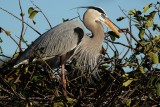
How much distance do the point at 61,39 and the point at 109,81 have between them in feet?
5.85

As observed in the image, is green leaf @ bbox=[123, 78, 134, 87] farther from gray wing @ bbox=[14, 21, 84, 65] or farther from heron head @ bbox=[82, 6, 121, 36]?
heron head @ bbox=[82, 6, 121, 36]

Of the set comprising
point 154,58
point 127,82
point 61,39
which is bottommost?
point 127,82

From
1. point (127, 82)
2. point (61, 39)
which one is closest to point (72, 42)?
point (61, 39)

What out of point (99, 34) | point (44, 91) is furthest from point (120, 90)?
point (99, 34)

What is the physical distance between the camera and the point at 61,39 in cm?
676

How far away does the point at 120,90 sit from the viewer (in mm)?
4570

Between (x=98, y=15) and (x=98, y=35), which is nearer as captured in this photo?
(x=98, y=35)

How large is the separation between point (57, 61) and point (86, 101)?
6.54ft

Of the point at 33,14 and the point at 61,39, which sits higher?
the point at 61,39

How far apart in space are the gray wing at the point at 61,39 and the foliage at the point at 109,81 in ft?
2.62

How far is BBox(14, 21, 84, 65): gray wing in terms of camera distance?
21.6 feet

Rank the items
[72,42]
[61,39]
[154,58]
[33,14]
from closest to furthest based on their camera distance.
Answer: [154,58] < [33,14] < [72,42] < [61,39]

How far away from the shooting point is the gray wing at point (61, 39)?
659 centimetres

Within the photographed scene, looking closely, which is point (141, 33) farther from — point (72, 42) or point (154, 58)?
point (72, 42)
